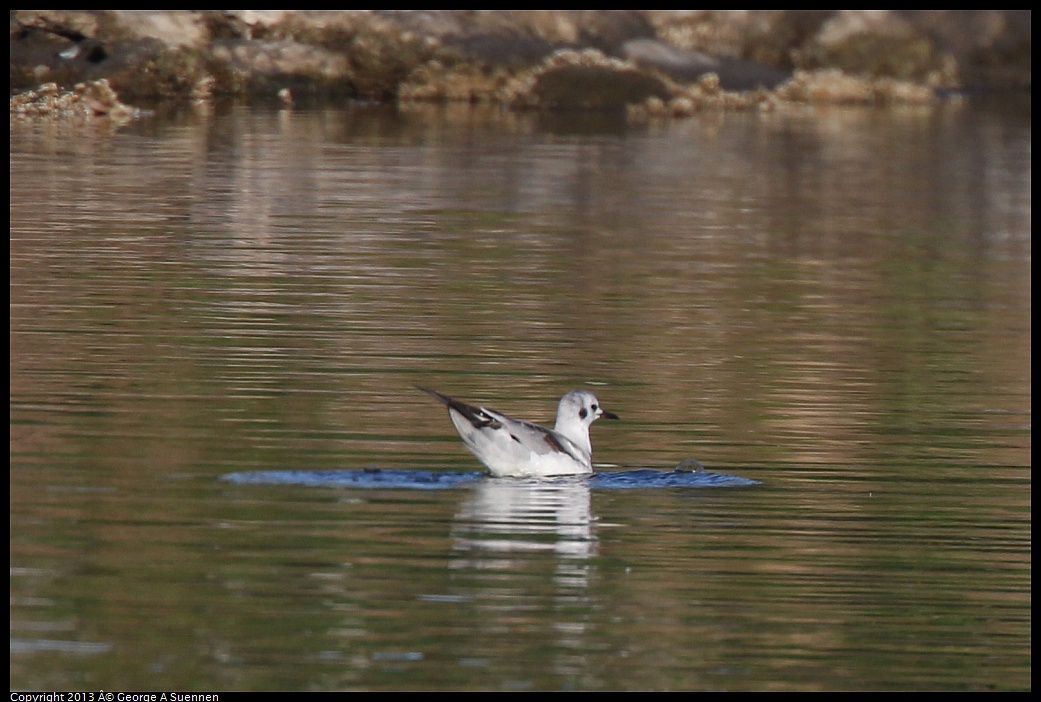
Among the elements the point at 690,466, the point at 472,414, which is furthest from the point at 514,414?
the point at 472,414

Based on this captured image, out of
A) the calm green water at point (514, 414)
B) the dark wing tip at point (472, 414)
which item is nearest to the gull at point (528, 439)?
the dark wing tip at point (472, 414)

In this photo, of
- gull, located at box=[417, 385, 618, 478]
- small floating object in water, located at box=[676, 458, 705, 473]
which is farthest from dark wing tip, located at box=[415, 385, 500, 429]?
small floating object in water, located at box=[676, 458, 705, 473]

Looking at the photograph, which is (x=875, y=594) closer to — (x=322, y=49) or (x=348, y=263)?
(x=348, y=263)

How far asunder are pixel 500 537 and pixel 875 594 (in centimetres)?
172

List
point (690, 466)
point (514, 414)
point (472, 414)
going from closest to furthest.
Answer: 1. point (472, 414)
2. point (690, 466)
3. point (514, 414)

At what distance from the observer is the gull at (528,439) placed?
454 inches

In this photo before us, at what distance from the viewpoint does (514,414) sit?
13.8 m

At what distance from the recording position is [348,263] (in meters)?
21.2

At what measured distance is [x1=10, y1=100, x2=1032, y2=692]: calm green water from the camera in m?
8.85

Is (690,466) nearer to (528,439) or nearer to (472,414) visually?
(528,439)

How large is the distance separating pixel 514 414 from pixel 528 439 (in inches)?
78.8

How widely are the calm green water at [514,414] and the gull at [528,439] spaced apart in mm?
132

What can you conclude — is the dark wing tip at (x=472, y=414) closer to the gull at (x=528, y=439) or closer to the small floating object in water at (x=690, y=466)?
the gull at (x=528, y=439)
